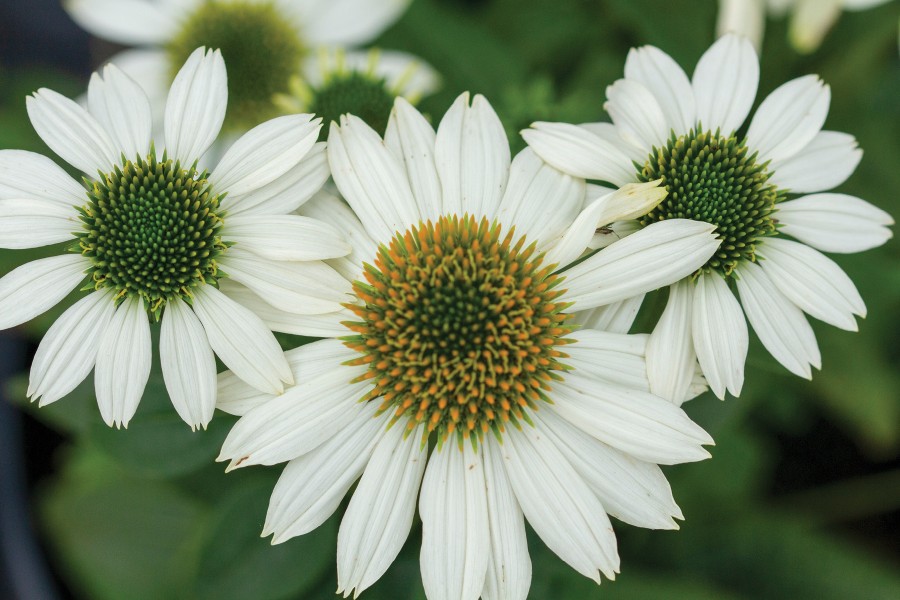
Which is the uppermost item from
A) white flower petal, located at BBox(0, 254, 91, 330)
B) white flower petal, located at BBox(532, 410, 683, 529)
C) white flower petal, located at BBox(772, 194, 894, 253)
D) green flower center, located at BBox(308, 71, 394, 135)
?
green flower center, located at BBox(308, 71, 394, 135)

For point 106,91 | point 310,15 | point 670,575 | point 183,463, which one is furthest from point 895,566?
point 106,91

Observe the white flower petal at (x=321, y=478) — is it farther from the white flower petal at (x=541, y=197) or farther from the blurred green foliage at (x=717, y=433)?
the blurred green foliage at (x=717, y=433)

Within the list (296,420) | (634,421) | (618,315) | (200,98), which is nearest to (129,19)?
(200,98)

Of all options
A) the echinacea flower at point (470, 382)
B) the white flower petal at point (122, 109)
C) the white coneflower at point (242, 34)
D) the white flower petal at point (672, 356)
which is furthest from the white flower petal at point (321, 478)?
the white coneflower at point (242, 34)

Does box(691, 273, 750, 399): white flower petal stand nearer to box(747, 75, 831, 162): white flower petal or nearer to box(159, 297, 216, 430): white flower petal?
box(747, 75, 831, 162): white flower petal

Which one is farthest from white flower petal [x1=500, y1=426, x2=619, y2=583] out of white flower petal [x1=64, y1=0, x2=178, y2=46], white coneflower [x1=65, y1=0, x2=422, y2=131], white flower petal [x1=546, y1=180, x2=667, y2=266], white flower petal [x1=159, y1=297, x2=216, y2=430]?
white flower petal [x1=64, y1=0, x2=178, y2=46]

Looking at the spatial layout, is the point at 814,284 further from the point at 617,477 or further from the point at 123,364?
the point at 123,364
